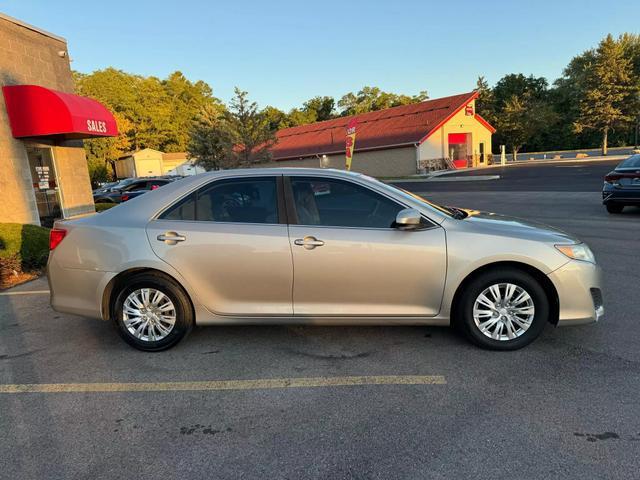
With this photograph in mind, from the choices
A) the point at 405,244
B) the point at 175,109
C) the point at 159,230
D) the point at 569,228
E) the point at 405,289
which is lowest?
the point at 569,228

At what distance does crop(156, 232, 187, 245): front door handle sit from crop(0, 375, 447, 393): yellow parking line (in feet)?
3.88

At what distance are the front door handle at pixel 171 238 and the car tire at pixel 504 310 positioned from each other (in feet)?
8.14

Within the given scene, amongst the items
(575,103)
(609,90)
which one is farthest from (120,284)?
(575,103)

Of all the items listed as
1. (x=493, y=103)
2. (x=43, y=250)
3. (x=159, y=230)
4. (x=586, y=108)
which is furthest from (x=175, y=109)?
(x=159, y=230)

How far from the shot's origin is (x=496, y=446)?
8.48ft

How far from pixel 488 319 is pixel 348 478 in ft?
6.53

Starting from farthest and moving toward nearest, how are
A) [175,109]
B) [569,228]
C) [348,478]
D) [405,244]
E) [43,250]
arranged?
1. [175,109]
2. [569,228]
3. [43,250]
4. [405,244]
5. [348,478]

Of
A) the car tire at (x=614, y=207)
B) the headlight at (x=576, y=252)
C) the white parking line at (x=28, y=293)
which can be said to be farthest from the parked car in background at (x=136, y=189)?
the headlight at (x=576, y=252)

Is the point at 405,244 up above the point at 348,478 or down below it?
above

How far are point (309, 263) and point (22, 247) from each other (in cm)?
606

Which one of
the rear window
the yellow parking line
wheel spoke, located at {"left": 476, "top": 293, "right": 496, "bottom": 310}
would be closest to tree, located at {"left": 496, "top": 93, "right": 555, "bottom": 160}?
the rear window

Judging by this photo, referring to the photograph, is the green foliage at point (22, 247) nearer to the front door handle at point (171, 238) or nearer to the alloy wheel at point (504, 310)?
the front door handle at point (171, 238)

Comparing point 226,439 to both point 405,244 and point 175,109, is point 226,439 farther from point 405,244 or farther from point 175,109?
point 175,109

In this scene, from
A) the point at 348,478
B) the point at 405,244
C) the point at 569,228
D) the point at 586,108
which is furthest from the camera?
the point at 586,108
